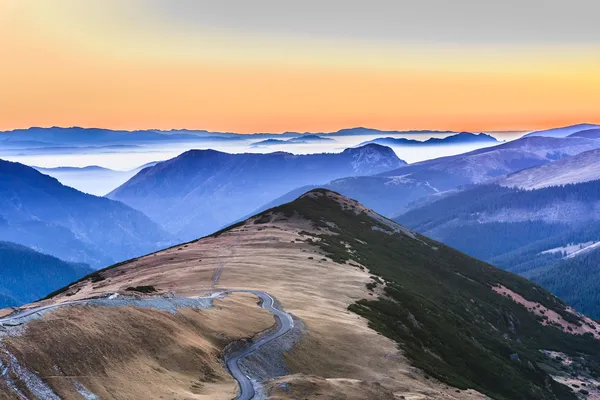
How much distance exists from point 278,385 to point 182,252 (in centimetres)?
10652

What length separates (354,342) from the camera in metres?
86.5

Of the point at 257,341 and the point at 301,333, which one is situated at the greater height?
the point at 257,341

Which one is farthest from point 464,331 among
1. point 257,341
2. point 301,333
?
point 257,341

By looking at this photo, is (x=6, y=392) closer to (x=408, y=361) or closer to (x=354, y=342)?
(x=354, y=342)

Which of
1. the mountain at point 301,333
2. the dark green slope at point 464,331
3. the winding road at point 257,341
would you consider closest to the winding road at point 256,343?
the winding road at point 257,341

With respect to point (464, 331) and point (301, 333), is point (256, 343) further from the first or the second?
point (464, 331)

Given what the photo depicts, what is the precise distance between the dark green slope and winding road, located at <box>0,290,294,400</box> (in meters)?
17.4

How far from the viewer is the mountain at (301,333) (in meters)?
56.0

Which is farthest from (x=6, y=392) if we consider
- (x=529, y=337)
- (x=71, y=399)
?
(x=529, y=337)

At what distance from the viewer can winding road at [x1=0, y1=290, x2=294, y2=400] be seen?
57.3 metres

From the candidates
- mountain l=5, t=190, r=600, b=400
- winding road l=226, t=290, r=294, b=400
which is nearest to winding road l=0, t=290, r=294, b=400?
winding road l=226, t=290, r=294, b=400

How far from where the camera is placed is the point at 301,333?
82.9 metres

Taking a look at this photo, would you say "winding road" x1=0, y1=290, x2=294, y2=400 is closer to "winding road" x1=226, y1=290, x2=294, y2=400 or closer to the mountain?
"winding road" x1=226, y1=290, x2=294, y2=400

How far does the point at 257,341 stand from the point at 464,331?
69.4m
